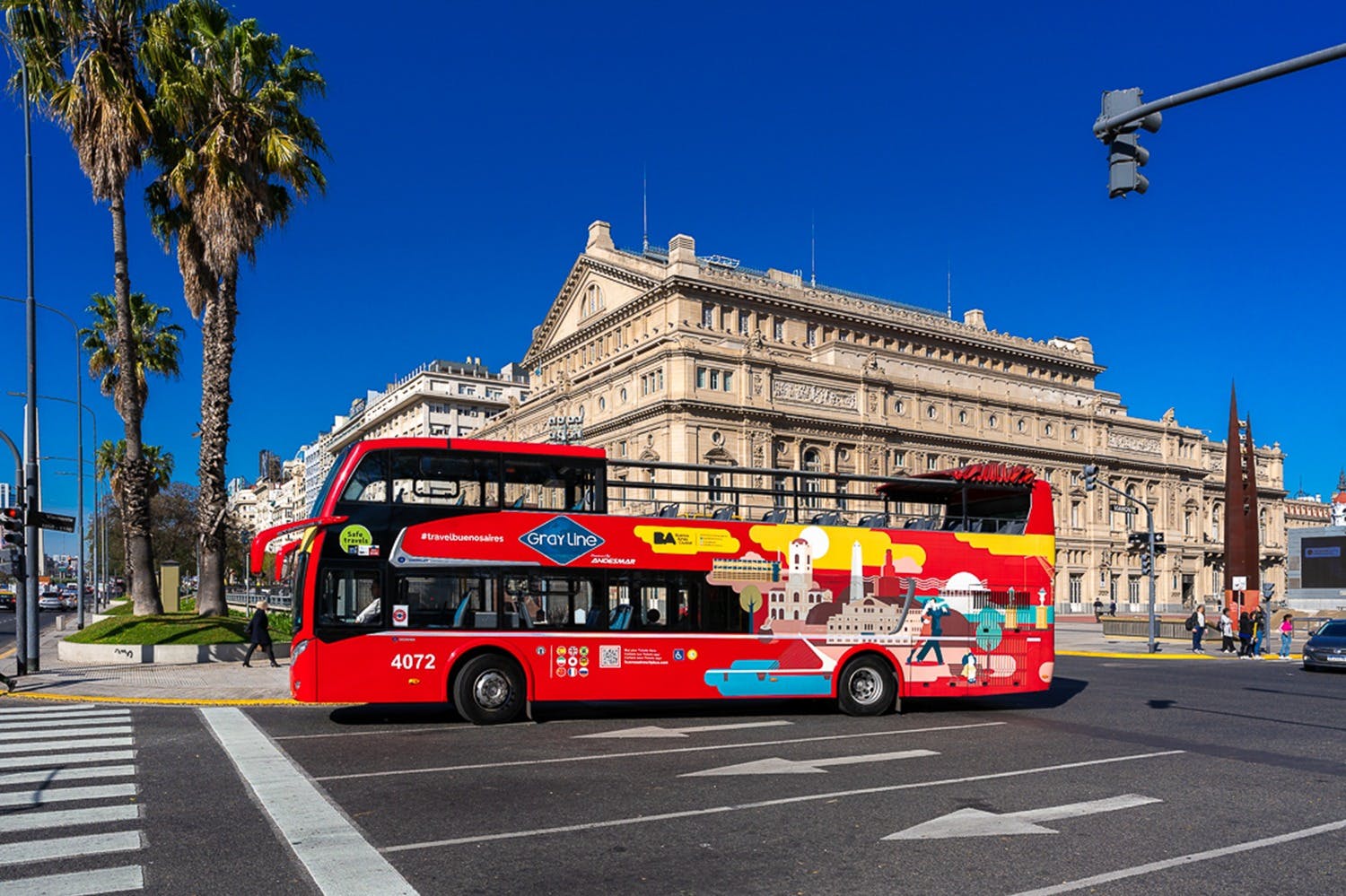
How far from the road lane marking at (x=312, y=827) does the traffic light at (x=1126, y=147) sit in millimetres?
8826

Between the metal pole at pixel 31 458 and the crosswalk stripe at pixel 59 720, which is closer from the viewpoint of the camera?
the crosswalk stripe at pixel 59 720

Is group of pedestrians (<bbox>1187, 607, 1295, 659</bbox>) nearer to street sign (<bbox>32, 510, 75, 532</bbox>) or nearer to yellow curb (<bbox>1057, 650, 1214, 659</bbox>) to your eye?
yellow curb (<bbox>1057, 650, 1214, 659</bbox>)

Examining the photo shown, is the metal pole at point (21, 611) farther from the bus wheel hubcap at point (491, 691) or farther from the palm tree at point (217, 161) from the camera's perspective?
the bus wheel hubcap at point (491, 691)

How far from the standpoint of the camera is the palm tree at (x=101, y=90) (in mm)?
25016

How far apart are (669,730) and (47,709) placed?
10.9 meters

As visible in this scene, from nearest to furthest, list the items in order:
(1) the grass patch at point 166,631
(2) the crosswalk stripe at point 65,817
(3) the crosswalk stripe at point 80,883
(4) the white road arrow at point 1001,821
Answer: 1. (3) the crosswalk stripe at point 80,883
2. (4) the white road arrow at point 1001,821
3. (2) the crosswalk stripe at point 65,817
4. (1) the grass patch at point 166,631

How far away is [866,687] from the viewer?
653 inches

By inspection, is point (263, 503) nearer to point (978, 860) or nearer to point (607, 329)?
point (607, 329)

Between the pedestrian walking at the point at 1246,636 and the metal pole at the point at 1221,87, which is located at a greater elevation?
the metal pole at the point at 1221,87

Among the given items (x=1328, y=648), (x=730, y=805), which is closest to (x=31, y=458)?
(x=730, y=805)

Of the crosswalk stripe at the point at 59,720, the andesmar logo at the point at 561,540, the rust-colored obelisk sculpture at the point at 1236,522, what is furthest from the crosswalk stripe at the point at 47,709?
the rust-colored obelisk sculpture at the point at 1236,522

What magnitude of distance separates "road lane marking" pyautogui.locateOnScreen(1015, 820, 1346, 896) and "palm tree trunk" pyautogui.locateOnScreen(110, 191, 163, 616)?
26495mm

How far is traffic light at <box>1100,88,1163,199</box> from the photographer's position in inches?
387

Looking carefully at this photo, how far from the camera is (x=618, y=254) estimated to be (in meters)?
84.2
